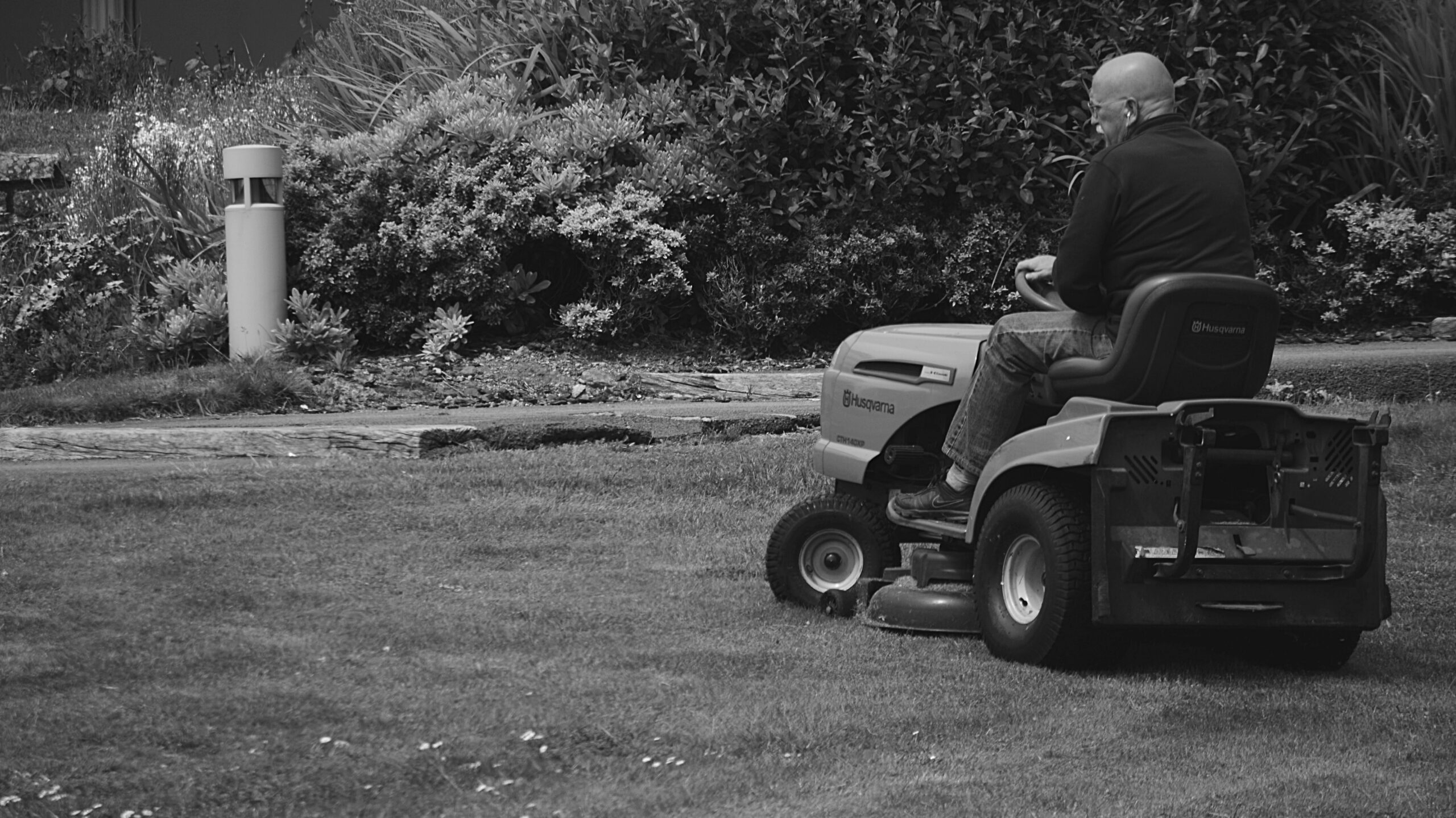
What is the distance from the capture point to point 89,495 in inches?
288

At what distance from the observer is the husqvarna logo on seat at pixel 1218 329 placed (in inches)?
194

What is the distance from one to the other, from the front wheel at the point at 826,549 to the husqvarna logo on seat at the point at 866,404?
0.33m

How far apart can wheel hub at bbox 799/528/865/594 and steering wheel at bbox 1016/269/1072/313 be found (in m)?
1.06

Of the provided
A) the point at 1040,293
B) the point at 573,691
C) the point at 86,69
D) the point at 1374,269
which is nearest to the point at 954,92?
the point at 1374,269

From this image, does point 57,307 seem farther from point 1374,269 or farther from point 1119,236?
point 1374,269

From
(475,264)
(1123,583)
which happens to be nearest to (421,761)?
(1123,583)

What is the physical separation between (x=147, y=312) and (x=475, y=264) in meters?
2.05

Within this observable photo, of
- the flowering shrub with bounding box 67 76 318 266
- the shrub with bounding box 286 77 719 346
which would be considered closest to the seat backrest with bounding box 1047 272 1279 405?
the shrub with bounding box 286 77 719 346

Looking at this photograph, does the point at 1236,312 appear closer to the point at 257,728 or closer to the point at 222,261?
the point at 257,728

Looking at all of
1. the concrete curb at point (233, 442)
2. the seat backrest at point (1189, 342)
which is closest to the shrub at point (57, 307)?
the concrete curb at point (233, 442)

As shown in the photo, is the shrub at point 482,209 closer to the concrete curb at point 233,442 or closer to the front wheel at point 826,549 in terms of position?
the concrete curb at point 233,442

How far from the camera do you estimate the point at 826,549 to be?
19.8 feet

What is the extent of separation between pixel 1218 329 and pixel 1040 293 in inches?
34.7

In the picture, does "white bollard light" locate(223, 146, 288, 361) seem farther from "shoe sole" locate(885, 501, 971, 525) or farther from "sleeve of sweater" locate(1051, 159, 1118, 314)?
"sleeve of sweater" locate(1051, 159, 1118, 314)
